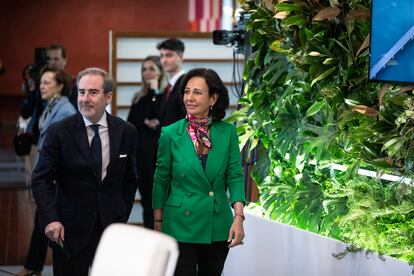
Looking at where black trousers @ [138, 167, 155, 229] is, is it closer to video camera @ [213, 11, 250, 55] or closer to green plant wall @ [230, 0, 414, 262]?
video camera @ [213, 11, 250, 55]

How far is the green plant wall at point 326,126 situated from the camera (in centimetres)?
441

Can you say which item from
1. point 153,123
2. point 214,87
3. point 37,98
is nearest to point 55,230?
point 214,87

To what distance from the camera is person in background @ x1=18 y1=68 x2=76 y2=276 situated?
6395 mm

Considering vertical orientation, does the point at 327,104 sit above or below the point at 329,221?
above

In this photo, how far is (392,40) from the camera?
172 inches

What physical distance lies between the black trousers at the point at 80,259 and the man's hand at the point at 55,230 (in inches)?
7.2

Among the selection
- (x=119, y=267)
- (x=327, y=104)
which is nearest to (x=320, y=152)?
(x=327, y=104)

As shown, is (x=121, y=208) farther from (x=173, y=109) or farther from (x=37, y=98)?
(x=37, y=98)

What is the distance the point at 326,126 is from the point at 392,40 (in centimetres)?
73

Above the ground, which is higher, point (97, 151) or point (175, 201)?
point (97, 151)

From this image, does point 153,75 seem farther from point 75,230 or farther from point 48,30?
point 48,30

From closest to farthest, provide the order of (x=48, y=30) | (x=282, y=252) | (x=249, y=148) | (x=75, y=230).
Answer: (x=75, y=230) < (x=282, y=252) < (x=249, y=148) < (x=48, y=30)

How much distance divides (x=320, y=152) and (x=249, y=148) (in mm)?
1098

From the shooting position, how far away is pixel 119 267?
277 cm
